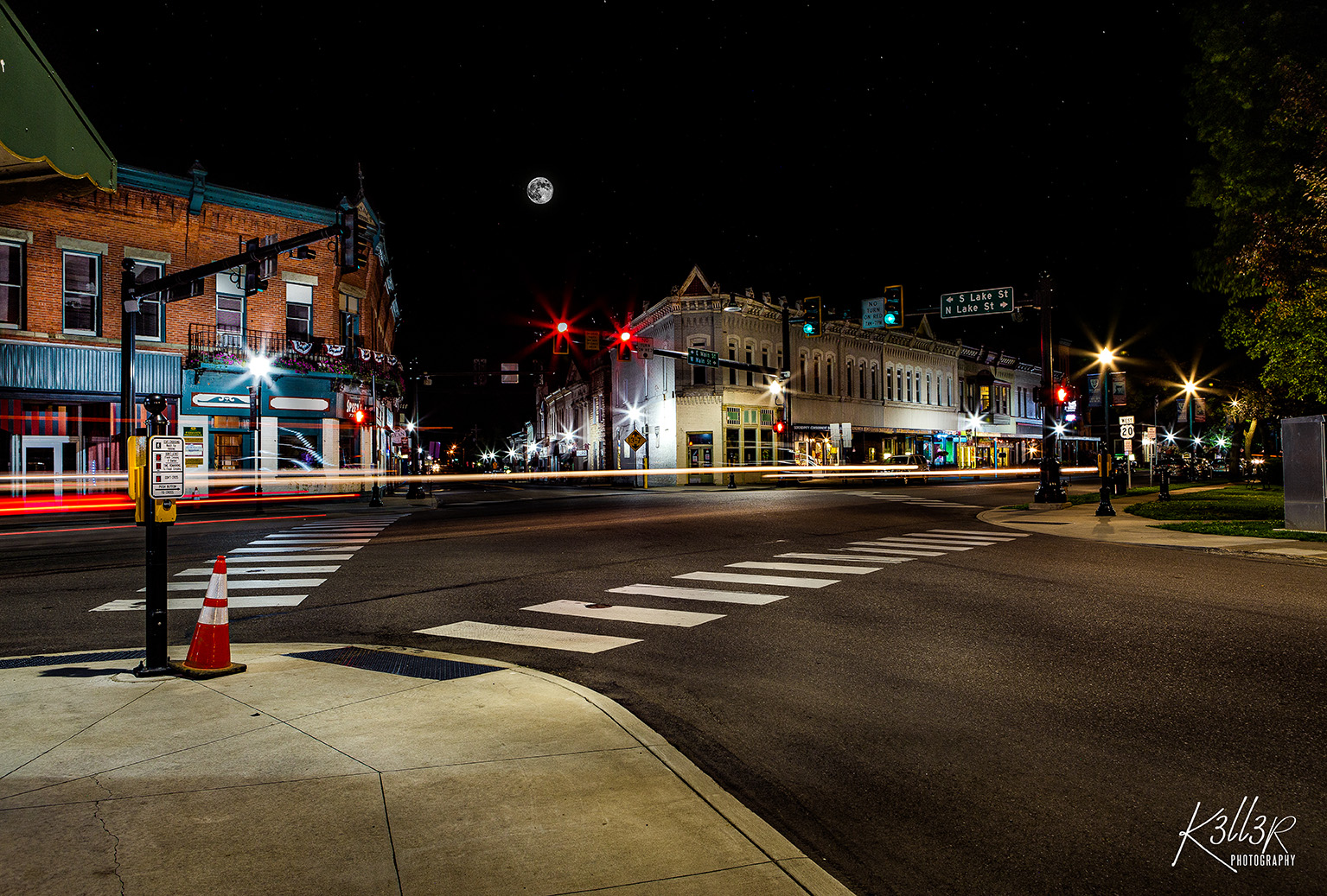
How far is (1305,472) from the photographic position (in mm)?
15844

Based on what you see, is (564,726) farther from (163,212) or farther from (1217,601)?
(163,212)

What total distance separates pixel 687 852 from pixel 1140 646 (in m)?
5.64

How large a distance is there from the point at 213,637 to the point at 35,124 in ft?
12.0

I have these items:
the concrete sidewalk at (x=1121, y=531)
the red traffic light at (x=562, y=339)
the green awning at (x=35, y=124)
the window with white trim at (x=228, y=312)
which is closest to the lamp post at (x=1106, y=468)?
the concrete sidewalk at (x=1121, y=531)

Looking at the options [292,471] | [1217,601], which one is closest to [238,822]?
[1217,601]

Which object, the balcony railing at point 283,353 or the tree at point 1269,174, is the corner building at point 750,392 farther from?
the tree at point 1269,174

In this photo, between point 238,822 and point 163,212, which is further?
point 163,212

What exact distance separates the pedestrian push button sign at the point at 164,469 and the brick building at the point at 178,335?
19322 mm

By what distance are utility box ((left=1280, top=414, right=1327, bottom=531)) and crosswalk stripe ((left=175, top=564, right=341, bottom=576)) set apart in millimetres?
18254

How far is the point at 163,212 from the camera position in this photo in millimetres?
28875

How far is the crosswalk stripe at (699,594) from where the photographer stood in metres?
9.44

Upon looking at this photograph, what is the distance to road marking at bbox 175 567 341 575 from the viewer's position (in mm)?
11766

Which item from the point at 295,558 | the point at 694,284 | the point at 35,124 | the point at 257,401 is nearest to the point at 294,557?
the point at 295,558
